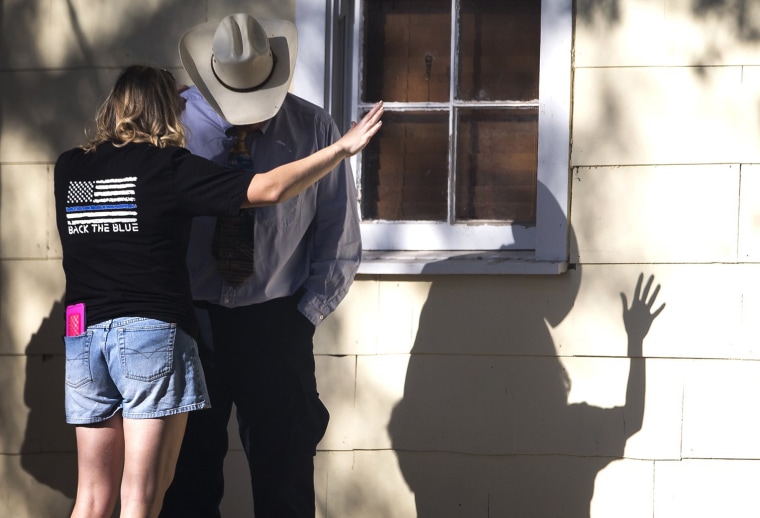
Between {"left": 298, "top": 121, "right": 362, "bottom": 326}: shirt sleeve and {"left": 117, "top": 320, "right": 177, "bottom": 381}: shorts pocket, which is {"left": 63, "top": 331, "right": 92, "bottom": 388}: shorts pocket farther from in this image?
{"left": 298, "top": 121, "right": 362, "bottom": 326}: shirt sleeve

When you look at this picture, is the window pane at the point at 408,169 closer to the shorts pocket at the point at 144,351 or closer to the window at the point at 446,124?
the window at the point at 446,124

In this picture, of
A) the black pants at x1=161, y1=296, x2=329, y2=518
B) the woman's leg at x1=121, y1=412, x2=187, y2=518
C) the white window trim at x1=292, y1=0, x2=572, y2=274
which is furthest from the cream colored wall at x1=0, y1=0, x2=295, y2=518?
the woman's leg at x1=121, y1=412, x2=187, y2=518

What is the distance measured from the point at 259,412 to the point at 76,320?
0.85 m

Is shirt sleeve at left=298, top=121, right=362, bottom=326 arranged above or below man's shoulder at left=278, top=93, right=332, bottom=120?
below

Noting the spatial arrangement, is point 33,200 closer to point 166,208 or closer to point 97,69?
point 97,69

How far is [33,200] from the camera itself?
4.57m

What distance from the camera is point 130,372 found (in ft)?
9.73

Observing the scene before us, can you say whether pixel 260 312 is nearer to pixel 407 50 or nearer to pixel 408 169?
pixel 408 169

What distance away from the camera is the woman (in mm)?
2982

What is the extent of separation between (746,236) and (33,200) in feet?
9.64

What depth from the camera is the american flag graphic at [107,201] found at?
2.98m

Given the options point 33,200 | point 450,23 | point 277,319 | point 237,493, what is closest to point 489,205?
point 450,23

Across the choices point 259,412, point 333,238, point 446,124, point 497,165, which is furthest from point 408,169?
point 259,412

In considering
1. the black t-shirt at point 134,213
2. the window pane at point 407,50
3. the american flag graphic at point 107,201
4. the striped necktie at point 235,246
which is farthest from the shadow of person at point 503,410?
the american flag graphic at point 107,201
